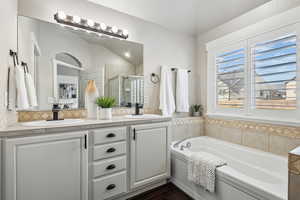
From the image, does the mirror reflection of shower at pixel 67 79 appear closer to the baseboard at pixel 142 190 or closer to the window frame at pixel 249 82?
the baseboard at pixel 142 190

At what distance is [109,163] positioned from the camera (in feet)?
5.09

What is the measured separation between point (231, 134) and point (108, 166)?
1.93 metres

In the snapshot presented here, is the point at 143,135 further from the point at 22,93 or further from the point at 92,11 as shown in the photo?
the point at 92,11

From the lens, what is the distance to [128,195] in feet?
5.74

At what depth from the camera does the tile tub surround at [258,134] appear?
176 cm

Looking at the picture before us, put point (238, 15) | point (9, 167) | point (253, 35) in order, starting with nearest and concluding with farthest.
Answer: point (9, 167)
point (253, 35)
point (238, 15)

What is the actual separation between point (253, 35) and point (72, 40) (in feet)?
8.06

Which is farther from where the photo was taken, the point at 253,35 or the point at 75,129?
the point at 253,35

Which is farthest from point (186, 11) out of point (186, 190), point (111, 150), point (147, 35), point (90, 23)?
point (186, 190)

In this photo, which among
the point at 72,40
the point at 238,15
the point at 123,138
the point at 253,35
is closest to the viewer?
the point at 123,138

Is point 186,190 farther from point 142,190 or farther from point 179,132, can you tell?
point 179,132

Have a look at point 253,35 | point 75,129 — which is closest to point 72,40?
point 75,129

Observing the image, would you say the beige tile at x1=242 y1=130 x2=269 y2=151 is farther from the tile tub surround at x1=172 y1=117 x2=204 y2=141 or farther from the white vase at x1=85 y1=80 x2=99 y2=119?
the white vase at x1=85 y1=80 x2=99 y2=119

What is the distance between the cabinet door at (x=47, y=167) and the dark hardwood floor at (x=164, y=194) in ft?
2.40
